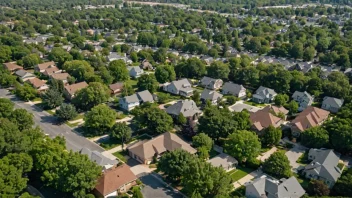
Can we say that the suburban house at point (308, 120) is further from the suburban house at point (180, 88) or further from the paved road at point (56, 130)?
the paved road at point (56, 130)

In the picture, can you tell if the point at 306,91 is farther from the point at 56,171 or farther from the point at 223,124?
the point at 56,171

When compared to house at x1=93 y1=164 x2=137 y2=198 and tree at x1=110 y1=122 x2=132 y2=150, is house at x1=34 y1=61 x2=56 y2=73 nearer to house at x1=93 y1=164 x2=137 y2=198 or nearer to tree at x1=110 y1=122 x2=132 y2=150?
tree at x1=110 y1=122 x2=132 y2=150

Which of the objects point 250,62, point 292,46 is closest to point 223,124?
point 250,62

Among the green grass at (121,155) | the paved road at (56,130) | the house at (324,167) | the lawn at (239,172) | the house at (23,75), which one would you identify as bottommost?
the paved road at (56,130)

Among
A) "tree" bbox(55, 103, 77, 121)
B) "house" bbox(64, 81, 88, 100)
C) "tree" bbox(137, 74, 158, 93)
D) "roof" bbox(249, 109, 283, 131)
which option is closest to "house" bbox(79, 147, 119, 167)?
"tree" bbox(55, 103, 77, 121)

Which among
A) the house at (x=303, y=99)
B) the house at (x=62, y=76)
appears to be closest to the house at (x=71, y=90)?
the house at (x=62, y=76)

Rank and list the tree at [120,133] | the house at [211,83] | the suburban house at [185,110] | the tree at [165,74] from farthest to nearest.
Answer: the tree at [165,74], the house at [211,83], the suburban house at [185,110], the tree at [120,133]
